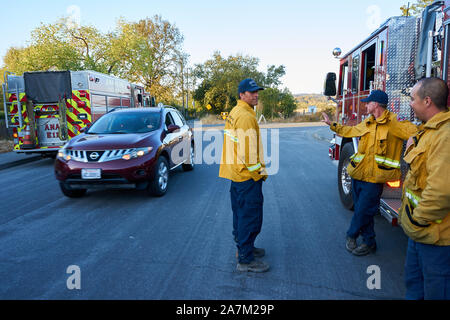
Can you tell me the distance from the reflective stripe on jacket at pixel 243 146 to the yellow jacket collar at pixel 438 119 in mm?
1540

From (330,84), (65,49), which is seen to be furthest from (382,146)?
(65,49)

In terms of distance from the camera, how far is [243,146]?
3.37 m

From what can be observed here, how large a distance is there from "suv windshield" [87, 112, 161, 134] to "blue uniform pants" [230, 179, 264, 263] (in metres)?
4.00

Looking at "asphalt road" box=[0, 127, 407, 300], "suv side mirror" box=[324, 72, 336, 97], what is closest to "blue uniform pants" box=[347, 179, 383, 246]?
"asphalt road" box=[0, 127, 407, 300]

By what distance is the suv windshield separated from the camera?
23.2ft

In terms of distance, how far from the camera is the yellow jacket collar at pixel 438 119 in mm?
2103

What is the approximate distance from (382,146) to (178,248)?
8.32 ft

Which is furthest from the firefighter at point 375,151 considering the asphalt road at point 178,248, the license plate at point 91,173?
the license plate at point 91,173

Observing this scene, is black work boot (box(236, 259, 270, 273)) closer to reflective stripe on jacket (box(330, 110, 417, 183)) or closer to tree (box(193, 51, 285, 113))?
reflective stripe on jacket (box(330, 110, 417, 183))

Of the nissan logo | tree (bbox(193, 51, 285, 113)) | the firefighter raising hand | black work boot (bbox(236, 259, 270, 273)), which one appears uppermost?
tree (bbox(193, 51, 285, 113))

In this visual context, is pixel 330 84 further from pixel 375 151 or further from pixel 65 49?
pixel 65 49

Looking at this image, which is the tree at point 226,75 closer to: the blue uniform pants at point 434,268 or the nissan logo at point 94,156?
the nissan logo at point 94,156
